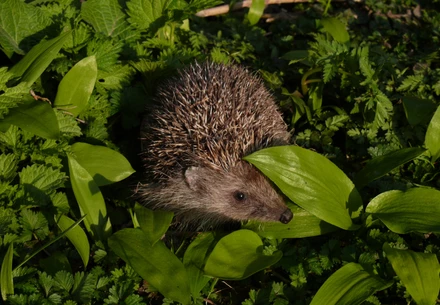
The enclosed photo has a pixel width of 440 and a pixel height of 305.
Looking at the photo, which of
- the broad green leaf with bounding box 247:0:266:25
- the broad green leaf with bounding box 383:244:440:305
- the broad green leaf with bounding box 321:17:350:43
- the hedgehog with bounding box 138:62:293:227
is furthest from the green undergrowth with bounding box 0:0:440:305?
the broad green leaf with bounding box 247:0:266:25

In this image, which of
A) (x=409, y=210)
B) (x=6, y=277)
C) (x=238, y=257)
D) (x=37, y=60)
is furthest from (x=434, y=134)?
(x=6, y=277)

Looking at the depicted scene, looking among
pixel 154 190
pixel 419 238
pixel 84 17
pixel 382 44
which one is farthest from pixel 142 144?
pixel 382 44

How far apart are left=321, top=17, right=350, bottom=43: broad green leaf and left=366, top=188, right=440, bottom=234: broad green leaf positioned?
8.29ft

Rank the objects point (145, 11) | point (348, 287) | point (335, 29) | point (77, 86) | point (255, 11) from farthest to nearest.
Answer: point (255, 11) → point (335, 29) → point (145, 11) → point (77, 86) → point (348, 287)

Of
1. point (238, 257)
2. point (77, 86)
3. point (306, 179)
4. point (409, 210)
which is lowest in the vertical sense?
point (238, 257)

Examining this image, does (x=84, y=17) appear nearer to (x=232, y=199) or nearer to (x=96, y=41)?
(x=96, y=41)

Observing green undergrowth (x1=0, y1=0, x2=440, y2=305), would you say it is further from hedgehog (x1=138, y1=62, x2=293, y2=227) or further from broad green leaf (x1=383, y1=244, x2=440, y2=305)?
hedgehog (x1=138, y1=62, x2=293, y2=227)

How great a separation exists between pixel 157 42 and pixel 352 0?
125 inches

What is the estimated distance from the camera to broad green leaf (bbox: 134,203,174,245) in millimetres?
3641

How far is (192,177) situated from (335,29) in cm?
271

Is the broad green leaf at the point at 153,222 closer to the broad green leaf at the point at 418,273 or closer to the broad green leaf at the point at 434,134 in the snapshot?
the broad green leaf at the point at 418,273

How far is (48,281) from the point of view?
3.34m

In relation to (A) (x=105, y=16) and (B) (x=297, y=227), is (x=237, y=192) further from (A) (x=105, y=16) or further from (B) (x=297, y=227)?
(A) (x=105, y=16)

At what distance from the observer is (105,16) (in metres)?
4.93
